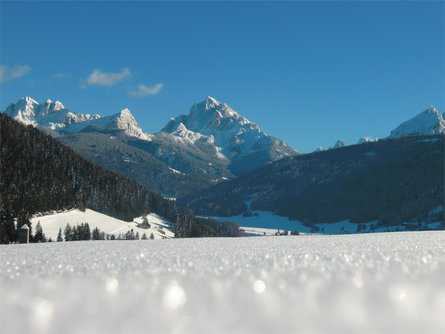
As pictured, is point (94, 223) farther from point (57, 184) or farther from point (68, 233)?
point (68, 233)

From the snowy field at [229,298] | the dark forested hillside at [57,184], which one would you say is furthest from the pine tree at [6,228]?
the snowy field at [229,298]

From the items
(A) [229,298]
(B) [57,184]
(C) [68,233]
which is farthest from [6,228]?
(A) [229,298]

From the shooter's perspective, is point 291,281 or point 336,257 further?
point 336,257

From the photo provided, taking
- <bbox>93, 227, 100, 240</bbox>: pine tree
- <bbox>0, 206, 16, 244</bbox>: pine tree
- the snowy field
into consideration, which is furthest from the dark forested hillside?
the snowy field

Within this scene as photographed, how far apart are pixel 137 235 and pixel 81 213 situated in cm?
1852

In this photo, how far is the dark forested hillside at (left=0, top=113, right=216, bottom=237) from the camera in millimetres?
103875

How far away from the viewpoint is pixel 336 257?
30.2 ft

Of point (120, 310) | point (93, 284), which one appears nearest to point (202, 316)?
point (120, 310)

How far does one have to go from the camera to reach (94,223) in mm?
114188

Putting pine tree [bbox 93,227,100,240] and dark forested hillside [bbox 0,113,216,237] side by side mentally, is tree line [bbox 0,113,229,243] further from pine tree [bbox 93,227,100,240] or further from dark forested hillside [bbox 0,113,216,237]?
pine tree [bbox 93,227,100,240]

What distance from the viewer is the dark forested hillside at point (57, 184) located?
103875 millimetres

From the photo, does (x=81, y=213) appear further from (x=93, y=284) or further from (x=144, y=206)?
(x=93, y=284)

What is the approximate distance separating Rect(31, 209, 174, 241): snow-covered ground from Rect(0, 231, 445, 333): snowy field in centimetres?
9063

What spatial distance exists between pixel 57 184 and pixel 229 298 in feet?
391
